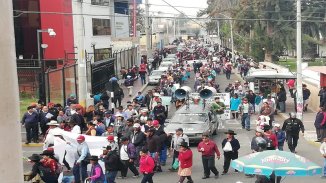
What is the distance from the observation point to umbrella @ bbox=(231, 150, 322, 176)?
11797mm

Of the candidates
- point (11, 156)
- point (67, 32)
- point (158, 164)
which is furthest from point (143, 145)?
point (67, 32)

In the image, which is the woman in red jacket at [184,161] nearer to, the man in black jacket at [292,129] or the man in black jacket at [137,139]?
the man in black jacket at [137,139]

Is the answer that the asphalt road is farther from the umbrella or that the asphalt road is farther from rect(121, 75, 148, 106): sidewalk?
rect(121, 75, 148, 106): sidewalk

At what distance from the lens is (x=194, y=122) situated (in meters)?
23.1

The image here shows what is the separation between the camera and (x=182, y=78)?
46.8m

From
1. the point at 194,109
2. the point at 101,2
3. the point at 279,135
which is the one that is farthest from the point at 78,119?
the point at 101,2

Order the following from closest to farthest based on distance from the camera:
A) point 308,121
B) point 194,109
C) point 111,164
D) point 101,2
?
point 111,164, point 194,109, point 308,121, point 101,2

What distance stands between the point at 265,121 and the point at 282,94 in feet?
37.2

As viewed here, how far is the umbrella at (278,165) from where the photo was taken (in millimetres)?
11797

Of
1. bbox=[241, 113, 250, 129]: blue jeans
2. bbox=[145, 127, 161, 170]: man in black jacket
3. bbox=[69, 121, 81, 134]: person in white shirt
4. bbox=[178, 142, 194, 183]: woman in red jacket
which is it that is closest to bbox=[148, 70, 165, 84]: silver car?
bbox=[241, 113, 250, 129]: blue jeans

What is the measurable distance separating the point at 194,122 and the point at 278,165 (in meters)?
11.3

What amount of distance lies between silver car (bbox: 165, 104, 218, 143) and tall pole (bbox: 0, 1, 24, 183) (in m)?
14.4

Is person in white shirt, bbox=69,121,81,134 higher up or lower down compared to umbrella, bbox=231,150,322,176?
lower down

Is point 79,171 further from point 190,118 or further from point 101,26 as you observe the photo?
point 101,26
